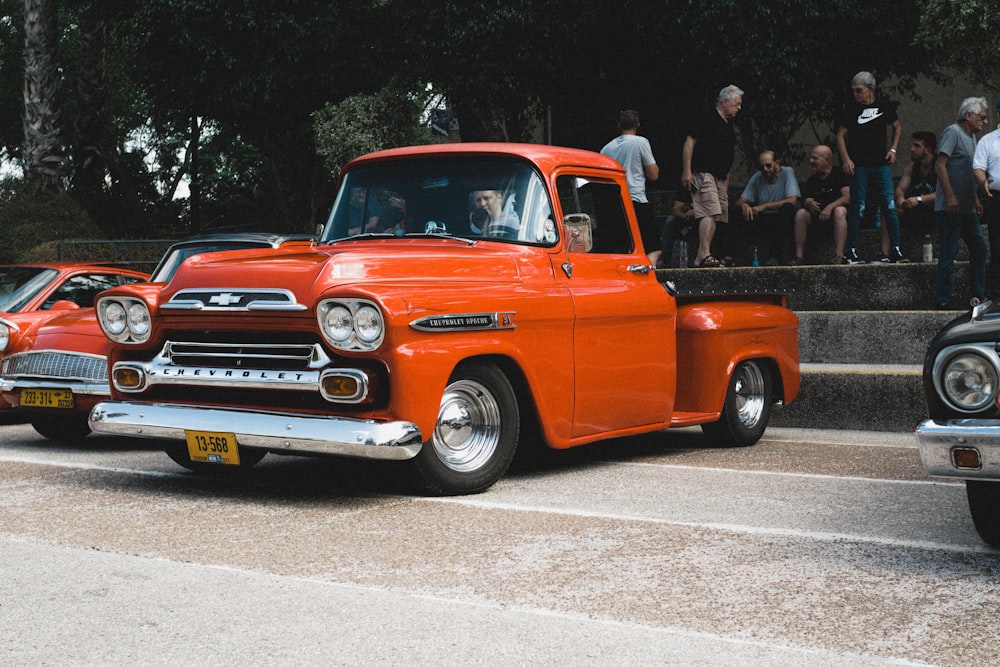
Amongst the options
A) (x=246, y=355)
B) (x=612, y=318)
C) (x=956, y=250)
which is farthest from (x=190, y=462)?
(x=956, y=250)

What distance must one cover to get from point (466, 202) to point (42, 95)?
20.0 m

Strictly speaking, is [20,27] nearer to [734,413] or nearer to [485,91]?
[485,91]

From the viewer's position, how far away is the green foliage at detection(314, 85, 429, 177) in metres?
23.9

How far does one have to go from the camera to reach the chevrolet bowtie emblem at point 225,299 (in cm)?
667

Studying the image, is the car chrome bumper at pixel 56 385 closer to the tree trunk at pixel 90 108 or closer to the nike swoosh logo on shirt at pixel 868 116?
the nike swoosh logo on shirt at pixel 868 116

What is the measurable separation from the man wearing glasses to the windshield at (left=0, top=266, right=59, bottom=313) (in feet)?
26.0

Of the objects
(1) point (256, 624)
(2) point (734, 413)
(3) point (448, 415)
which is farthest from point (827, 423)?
(1) point (256, 624)

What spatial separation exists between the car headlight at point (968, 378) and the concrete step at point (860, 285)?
7321mm

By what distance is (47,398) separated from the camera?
8.91m

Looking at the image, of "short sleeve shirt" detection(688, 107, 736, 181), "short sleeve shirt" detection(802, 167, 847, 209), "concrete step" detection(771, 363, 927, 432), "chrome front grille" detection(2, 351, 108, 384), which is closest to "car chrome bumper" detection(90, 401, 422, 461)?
"chrome front grille" detection(2, 351, 108, 384)

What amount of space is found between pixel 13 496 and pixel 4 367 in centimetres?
275

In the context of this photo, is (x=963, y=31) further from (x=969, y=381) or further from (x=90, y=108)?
(x=90, y=108)

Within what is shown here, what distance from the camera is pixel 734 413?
8906mm

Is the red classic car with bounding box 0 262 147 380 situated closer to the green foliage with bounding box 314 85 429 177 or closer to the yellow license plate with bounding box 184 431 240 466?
the yellow license plate with bounding box 184 431 240 466
